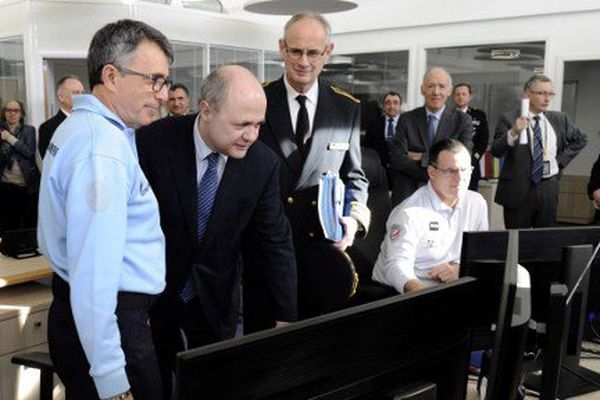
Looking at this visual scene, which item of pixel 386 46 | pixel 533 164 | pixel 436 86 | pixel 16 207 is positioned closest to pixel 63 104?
pixel 16 207

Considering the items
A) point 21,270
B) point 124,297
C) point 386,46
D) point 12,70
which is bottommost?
point 21,270

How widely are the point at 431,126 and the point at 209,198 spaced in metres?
2.64

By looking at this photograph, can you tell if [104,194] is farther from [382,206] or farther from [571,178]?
[571,178]

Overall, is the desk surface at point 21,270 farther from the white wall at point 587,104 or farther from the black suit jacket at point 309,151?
the white wall at point 587,104

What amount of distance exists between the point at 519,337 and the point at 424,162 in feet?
10.1

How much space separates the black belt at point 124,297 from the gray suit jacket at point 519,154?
3.41 metres

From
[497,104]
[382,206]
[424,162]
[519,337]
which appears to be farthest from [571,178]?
[519,337]

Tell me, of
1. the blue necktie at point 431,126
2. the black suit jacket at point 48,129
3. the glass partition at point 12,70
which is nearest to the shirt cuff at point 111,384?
the blue necktie at point 431,126

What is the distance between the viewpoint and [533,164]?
4211mm

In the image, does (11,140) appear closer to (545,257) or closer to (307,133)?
(307,133)

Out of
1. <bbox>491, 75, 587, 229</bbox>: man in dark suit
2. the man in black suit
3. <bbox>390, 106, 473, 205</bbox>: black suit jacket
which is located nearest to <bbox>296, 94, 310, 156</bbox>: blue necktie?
<bbox>390, 106, 473, 205</bbox>: black suit jacket

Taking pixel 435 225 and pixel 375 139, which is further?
pixel 375 139

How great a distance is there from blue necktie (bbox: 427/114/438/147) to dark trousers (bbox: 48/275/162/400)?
3.01 m

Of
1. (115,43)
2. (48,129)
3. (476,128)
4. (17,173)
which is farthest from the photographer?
(17,173)
